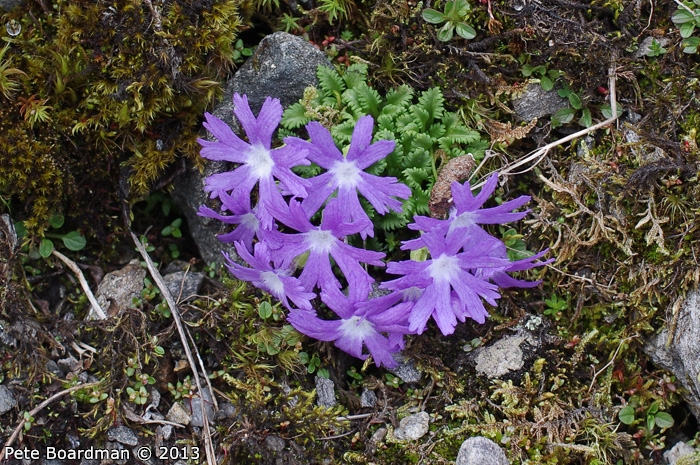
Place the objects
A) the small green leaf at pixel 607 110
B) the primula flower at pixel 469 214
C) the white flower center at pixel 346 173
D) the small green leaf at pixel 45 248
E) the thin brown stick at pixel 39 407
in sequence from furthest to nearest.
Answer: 1. the small green leaf at pixel 45 248
2. the small green leaf at pixel 607 110
3. the thin brown stick at pixel 39 407
4. the white flower center at pixel 346 173
5. the primula flower at pixel 469 214

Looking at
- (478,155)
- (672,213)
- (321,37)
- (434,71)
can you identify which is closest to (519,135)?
(478,155)

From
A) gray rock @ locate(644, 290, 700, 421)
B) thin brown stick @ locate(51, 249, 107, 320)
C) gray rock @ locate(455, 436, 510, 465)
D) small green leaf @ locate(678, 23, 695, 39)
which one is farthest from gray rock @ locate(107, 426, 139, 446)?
small green leaf @ locate(678, 23, 695, 39)

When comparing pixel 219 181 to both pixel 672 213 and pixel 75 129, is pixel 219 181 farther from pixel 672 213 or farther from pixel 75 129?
pixel 672 213

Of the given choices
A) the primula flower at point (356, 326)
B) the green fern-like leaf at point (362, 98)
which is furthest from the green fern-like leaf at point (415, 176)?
the primula flower at point (356, 326)

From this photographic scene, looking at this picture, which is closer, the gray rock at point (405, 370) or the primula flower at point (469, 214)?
the primula flower at point (469, 214)

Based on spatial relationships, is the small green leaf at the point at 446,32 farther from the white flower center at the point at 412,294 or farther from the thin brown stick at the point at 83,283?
the thin brown stick at the point at 83,283

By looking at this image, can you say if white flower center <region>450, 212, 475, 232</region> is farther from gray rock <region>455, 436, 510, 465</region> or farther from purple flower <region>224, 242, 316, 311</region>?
gray rock <region>455, 436, 510, 465</region>
